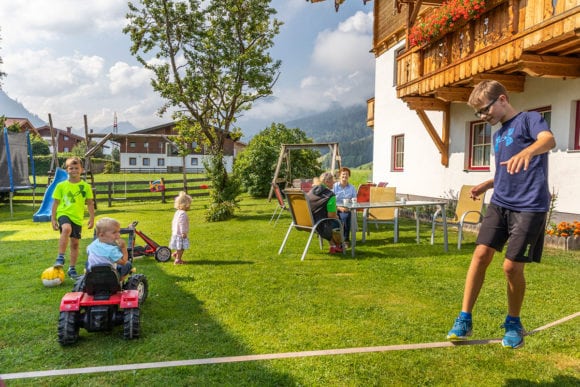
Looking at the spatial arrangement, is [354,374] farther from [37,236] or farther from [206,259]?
[37,236]

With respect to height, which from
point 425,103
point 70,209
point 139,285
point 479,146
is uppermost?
point 425,103

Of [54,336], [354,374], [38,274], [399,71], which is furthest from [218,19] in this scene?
A: [354,374]

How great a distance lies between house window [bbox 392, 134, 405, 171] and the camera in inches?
601

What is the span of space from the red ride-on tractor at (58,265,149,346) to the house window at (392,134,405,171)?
12.9 meters

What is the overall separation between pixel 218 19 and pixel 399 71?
5.76 m

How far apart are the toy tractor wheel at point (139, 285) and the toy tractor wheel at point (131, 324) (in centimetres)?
62

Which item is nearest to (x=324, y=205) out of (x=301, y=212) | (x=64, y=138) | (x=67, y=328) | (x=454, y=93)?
(x=301, y=212)

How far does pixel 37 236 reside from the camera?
9688mm

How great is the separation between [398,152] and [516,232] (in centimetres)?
1309

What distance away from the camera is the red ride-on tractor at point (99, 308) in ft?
11.0

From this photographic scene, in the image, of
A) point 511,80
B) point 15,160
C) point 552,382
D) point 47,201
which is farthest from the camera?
point 15,160

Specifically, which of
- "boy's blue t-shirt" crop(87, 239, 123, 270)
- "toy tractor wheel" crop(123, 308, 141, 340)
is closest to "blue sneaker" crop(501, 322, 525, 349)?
"toy tractor wheel" crop(123, 308, 141, 340)

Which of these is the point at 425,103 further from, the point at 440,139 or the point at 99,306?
the point at 99,306

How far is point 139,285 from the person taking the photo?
4230 mm
